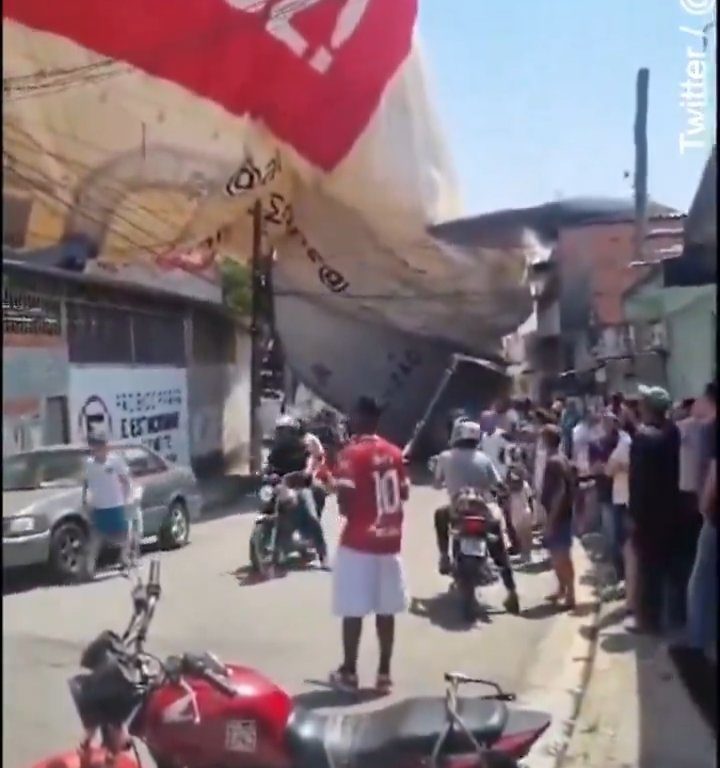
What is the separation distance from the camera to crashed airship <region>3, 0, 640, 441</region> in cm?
330

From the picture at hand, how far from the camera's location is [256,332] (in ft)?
12.6

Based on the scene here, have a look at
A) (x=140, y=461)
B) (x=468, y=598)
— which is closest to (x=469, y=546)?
(x=468, y=598)

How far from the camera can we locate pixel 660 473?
5.24 m

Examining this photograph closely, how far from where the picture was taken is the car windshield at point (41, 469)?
2.92 m

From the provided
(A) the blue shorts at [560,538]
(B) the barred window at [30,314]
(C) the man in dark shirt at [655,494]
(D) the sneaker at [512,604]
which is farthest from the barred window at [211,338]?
(A) the blue shorts at [560,538]

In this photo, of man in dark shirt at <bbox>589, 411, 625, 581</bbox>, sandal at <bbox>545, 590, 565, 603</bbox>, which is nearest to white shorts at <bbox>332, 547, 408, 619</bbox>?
sandal at <bbox>545, 590, 565, 603</bbox>

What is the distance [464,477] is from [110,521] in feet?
5.79

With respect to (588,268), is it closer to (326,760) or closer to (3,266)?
(326,760)

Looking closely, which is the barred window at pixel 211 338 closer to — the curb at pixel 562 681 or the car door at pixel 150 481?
the car door at pixel 150 481

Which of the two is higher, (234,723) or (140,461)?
(140,461)

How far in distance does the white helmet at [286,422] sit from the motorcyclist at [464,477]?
73 centimetres

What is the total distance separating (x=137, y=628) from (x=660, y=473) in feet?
8.83

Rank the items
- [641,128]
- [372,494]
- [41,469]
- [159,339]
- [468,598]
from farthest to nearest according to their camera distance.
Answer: [468,598]
[641,128]
[372,494]
[159,339]
[41,469]

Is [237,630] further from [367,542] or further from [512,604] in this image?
[512,604]
